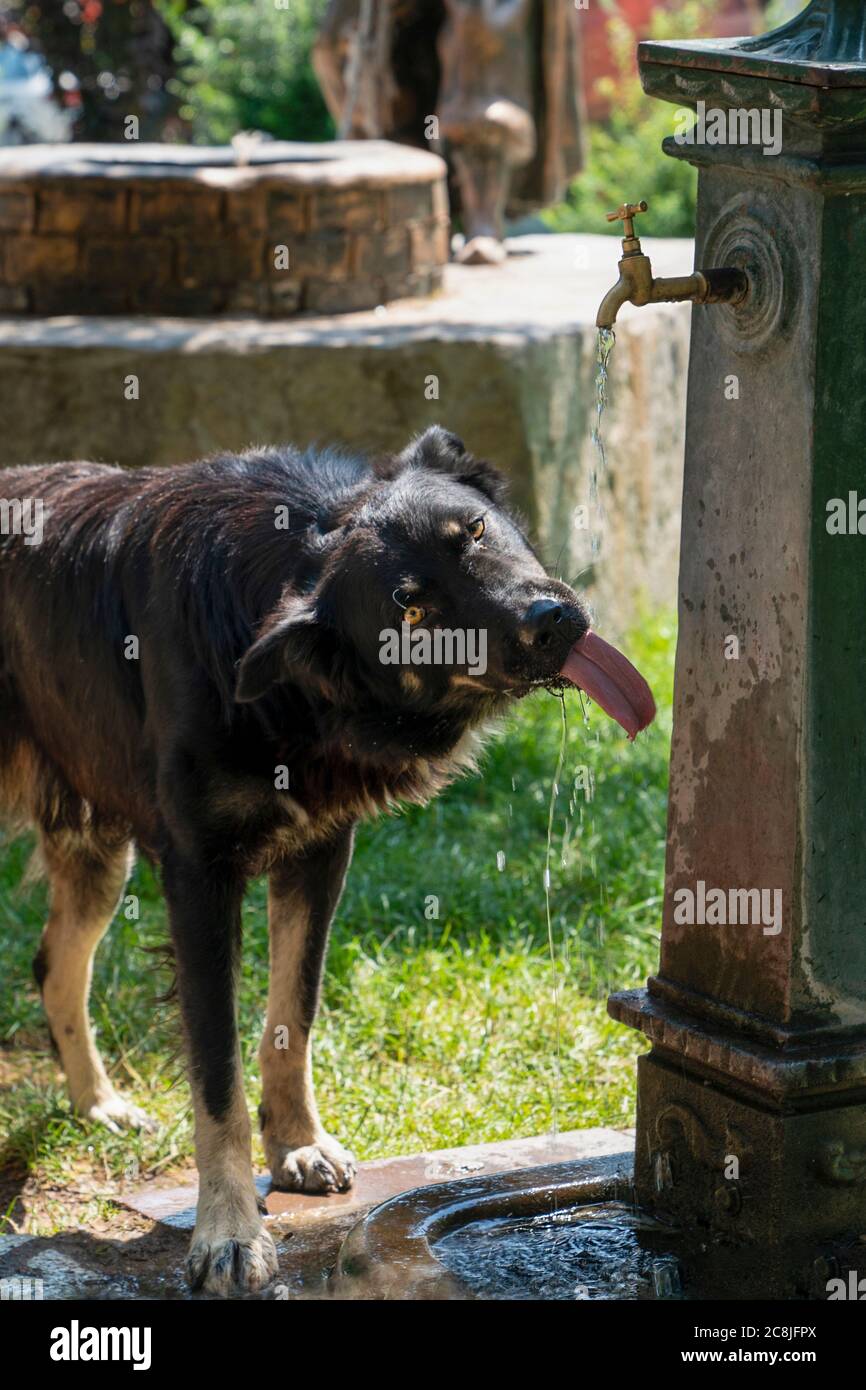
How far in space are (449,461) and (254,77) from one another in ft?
53.8

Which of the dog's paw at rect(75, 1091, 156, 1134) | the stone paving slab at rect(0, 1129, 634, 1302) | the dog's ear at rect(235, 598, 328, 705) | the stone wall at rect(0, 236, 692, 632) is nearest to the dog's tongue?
the dog's ear at rect(235, 598, 328, 705)

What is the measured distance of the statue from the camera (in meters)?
10.5

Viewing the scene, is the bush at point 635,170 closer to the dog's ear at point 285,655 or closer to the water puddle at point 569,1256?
the dog's ear at point 285,655

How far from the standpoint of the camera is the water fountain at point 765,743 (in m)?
3.32

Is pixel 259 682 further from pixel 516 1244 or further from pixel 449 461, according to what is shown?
pixel 516 1244

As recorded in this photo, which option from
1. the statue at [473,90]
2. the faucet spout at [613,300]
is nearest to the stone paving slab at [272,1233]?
the faucet spout at [613,300]

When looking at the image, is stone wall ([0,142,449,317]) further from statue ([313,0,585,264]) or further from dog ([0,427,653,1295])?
dog ([0,427,653,1295])

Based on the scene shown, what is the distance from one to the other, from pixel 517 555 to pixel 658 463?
17.6ft

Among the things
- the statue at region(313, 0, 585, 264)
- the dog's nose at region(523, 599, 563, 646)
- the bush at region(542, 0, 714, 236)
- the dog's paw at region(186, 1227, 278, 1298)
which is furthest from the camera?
the bush at region(542, 0, 714, 236)

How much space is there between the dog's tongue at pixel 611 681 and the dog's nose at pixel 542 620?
7 centimetres

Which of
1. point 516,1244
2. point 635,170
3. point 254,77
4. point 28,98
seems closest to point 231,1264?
point 516,1244

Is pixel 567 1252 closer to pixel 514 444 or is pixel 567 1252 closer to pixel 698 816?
pixel 698 816

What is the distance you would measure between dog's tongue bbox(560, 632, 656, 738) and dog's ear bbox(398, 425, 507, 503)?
699 mm

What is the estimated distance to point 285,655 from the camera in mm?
3727
